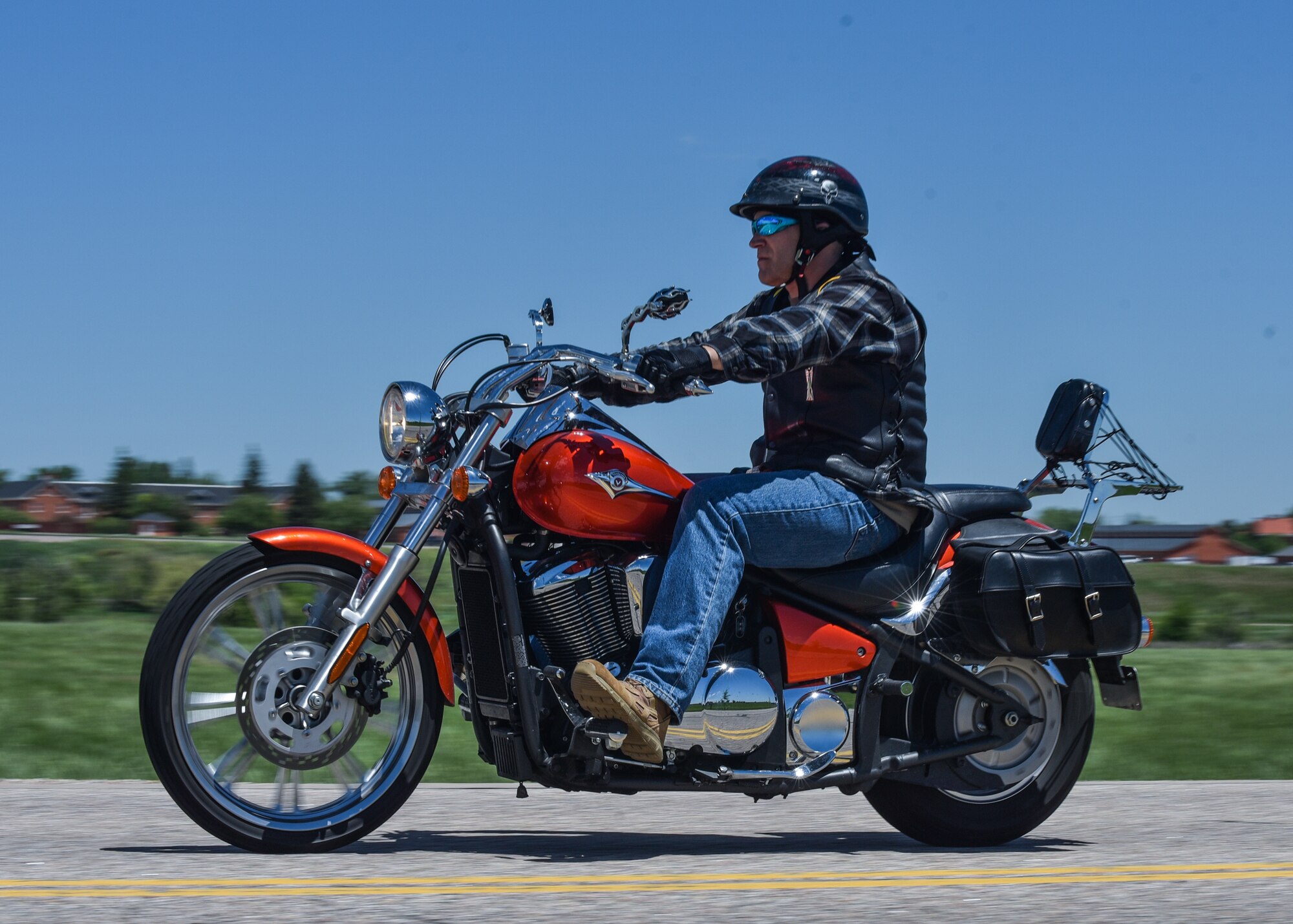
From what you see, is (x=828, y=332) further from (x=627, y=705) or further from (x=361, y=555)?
(x=361, y=555)

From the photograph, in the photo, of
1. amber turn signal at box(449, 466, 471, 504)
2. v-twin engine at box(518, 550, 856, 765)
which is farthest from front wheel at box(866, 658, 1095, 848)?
amber turn signal at box(449, 466, 471, 504)

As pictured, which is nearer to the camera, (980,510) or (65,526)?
(980,510)

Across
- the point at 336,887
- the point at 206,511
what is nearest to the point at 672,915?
the point at 336,887

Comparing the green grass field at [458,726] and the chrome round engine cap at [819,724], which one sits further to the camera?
the green grass field at [458,726]

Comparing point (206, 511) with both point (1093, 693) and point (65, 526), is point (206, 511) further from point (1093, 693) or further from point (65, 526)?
point (1093, 693)

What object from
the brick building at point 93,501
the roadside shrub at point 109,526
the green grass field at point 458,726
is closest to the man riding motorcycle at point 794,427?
the green grass field at point 458,726

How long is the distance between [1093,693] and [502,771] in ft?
6.53

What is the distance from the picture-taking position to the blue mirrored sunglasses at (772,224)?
521cm

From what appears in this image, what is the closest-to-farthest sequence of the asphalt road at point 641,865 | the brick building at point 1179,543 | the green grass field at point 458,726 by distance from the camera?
the asphalt road at point 641,865 → the green grass field at point 458,726 → the brick building at point 1179,543

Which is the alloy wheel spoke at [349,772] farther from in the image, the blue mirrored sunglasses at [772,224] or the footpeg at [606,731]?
the blue mirrored sunglasses at [772,224]

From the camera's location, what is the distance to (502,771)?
15.4ft

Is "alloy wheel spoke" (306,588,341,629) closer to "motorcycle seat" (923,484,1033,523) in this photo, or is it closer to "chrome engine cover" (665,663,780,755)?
"chrome engine cover" (665,663,780,755)

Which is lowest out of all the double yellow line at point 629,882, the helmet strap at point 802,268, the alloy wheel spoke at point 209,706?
the double yellow line at point 629,882

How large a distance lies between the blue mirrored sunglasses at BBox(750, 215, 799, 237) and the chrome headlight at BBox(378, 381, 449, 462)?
1.22 meters
